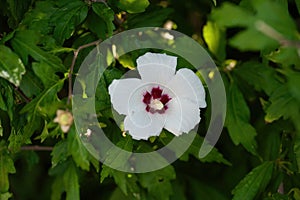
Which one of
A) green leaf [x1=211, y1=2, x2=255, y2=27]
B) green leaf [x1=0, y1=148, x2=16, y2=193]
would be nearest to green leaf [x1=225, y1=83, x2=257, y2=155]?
green leaf [x1=0, y1=148, x2=16, y2=193]

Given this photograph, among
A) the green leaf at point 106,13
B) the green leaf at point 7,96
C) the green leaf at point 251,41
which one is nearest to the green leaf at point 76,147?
the green leaf at point 7,96

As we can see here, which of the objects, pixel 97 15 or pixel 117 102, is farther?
pixel 97 15

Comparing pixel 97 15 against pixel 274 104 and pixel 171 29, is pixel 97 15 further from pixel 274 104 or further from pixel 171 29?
pixel 274 104

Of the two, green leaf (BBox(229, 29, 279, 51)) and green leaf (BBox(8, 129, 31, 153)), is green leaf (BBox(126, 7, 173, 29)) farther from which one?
green leaf (BBox(229, 29, 279, 51))

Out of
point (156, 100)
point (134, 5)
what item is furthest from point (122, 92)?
point (134, 5)

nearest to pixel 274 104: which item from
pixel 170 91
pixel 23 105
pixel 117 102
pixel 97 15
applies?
pixel 170 91
